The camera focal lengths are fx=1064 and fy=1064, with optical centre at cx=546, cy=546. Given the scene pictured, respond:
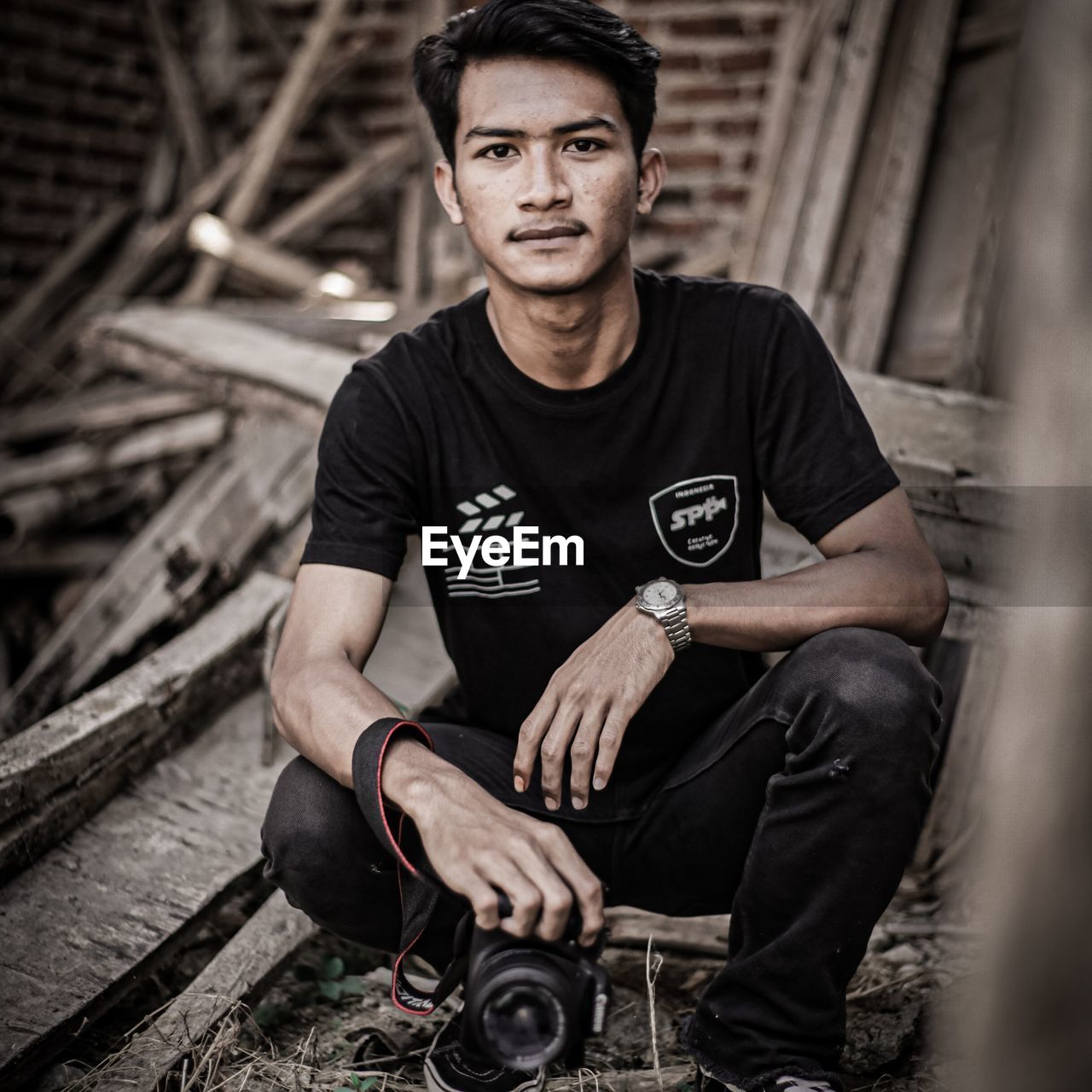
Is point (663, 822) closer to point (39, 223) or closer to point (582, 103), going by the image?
point (582, 103)

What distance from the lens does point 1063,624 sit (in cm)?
77

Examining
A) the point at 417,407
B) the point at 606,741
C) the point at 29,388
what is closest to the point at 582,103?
the point at 417,407

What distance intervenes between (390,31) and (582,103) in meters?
4.10

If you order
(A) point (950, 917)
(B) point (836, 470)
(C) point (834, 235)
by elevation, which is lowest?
(A) point (950, 917)

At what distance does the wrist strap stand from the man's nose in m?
0.89

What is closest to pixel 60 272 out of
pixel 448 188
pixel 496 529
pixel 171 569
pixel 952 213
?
pixel 171 569

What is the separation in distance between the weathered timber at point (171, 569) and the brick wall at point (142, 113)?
255 cm

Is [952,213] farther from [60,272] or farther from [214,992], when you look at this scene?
[60,272]

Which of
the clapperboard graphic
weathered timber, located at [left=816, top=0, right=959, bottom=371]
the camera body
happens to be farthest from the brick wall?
the camera body

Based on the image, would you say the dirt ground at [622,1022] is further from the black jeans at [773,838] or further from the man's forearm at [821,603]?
the man's forearm at [821,603]

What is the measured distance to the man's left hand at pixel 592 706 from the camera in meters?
1.51

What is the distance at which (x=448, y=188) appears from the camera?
204cm

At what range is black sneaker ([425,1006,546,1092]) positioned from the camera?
1603 millimetres

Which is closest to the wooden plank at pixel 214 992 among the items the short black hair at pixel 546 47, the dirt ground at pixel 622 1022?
the dirt ground at pixel 622 1022
